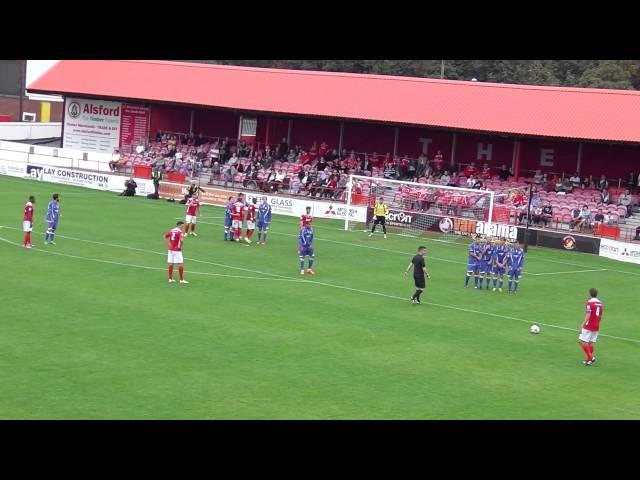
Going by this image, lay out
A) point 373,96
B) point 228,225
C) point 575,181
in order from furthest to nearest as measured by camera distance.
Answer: point 373,96 < point 575,181 < point 228,225

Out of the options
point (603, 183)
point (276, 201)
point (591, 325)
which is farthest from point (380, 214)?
point (591, 325)

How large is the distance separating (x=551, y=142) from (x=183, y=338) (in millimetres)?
34873

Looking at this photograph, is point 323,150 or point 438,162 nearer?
point 438,162

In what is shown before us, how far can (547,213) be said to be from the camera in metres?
44.8

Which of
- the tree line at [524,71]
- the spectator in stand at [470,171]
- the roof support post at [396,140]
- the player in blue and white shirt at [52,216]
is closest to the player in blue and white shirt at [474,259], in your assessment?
the player in blue and white shirt at [52,216]

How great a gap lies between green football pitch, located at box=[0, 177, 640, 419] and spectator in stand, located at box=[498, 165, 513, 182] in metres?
13.5

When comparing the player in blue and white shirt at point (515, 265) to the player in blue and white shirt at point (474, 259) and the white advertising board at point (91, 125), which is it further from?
the white advertising board at point (91, 125)

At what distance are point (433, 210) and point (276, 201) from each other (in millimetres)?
9585

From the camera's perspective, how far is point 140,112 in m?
63.5

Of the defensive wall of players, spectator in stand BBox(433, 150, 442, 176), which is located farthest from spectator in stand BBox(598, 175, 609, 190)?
spectator in stand BBox(433, 150, 442, 176)

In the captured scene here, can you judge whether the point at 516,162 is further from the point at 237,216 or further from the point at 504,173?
the point at 237,216

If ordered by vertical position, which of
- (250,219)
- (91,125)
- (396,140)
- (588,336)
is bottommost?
(588,336)

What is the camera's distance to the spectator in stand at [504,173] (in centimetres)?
5016

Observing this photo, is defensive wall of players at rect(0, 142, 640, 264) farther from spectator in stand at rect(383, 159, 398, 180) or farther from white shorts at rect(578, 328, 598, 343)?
white shorts at rect(578, 328, 598, 343)
